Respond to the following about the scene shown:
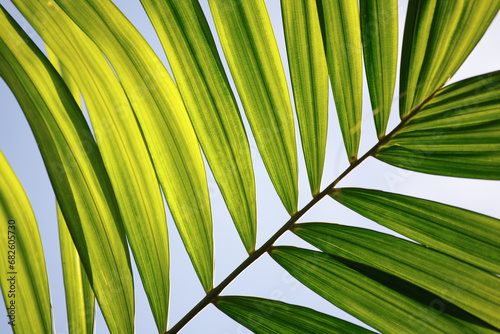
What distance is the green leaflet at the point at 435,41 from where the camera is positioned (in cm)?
75

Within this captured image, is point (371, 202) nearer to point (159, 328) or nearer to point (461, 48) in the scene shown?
Result: point (461, 48)

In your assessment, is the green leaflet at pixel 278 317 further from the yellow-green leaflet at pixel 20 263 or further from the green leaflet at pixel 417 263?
the yellow-green leaflet at pixel 20 263

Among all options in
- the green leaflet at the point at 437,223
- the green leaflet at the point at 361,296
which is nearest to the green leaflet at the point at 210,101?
the green leaflet at the point at 361,296

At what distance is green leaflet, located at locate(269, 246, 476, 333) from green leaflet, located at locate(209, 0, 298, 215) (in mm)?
114

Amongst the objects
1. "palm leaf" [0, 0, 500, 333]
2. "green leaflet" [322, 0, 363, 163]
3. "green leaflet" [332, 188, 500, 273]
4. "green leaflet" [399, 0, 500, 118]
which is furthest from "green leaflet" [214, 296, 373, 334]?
"green leaflet" [399, 0, 500, 118]

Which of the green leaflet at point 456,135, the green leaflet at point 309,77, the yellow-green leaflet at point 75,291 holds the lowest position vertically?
the yellow-green leaflet at point 75,291

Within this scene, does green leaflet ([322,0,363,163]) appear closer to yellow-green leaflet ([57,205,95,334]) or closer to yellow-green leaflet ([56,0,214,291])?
yellow-green leaflet ([56,0,214,291])

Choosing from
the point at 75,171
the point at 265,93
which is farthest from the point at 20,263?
the point at 265,93

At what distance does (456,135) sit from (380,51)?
24 cm

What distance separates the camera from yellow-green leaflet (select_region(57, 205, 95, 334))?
0.84 meters

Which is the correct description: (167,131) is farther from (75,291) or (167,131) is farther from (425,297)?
(425,297)

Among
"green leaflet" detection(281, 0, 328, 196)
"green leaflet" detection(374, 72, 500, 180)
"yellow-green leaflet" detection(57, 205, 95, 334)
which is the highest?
"green leaflet" detection(281, 0, 328, 196)

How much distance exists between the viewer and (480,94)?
752 millimetres

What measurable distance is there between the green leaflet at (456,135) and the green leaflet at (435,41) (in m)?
0.04
